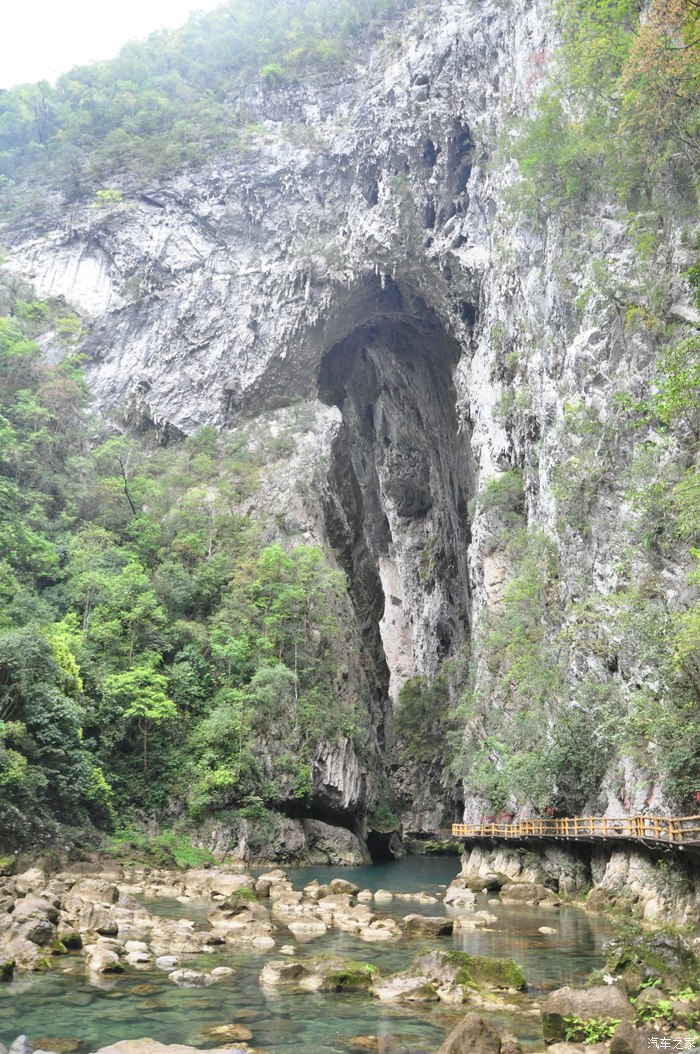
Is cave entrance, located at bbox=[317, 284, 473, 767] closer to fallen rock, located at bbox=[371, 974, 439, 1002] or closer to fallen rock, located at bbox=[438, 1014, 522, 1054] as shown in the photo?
fallen rock, located at bbox=[371, 974, 439, 1002]

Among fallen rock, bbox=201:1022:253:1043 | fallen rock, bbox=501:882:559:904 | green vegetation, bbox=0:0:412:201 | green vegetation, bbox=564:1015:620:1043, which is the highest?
green vegetation, bbox=0:0:412:201

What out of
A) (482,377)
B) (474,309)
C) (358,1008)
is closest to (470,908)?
(358,1008)

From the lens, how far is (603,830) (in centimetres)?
1850

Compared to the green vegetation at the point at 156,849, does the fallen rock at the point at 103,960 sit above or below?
above

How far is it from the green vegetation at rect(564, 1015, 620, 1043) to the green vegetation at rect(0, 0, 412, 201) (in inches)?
2152

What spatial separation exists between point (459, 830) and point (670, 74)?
89.1ft

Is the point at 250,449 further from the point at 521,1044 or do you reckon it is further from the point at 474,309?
the point at 521,1044

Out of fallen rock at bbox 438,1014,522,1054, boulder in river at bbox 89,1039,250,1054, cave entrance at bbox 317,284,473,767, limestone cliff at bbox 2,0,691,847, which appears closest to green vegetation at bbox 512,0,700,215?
limestone cliff at bbox 2,0,691,847

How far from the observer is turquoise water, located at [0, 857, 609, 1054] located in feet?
24.2

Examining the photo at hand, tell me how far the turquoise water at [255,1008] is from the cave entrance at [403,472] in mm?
33077

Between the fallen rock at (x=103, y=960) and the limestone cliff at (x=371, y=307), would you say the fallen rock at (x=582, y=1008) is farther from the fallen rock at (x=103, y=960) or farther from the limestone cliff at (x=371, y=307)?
the limestone cliff at (x=371, y=307)

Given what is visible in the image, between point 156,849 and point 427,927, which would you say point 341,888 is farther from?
point 156,849

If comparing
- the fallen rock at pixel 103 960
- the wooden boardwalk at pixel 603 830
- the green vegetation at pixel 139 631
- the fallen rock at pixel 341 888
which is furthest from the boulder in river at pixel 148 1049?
the green vegetation at pixel 139 631

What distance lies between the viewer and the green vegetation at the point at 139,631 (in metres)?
23.1
